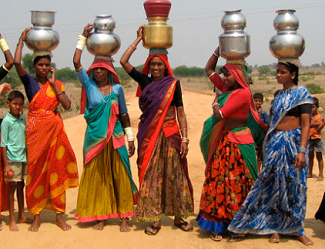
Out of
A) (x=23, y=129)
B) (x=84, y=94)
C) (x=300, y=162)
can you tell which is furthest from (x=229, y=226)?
(x=23, y=129)

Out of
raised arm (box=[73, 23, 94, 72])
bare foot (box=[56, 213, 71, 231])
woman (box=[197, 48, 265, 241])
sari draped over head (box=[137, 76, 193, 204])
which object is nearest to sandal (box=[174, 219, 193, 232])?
woman (box=[197, 48, 265, 241])

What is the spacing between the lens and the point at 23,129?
5270 mm

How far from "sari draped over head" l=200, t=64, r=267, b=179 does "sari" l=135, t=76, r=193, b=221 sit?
36 centimetres

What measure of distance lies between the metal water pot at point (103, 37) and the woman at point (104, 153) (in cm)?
16

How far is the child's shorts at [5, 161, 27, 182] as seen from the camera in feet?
17.1

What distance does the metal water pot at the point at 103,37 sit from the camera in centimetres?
504

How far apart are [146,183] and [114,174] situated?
446 millimetres

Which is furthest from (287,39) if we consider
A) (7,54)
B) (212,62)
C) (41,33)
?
(7,54)

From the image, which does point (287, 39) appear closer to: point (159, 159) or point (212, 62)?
point (212, 62)

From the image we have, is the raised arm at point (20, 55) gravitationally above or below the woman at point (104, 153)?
above

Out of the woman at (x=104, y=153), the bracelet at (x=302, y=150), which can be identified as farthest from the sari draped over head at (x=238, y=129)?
the woman at (x=104, y=153)

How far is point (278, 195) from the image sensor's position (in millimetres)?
4832

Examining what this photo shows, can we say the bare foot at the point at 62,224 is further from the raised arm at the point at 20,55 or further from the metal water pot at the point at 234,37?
the metal water pot at the point at 234,37

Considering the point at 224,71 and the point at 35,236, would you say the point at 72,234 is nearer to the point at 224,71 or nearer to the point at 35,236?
the point at 35,236
